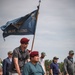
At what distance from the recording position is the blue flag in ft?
55.2

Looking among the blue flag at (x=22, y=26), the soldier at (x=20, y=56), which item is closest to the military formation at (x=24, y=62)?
the soldier at (x=20, y=56)

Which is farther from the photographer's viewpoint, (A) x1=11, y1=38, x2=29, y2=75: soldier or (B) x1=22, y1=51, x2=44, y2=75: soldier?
(A) x1=11, y1=38, x2=29, y2=75: soldier

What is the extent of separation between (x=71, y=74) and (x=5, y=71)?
298 centimetres

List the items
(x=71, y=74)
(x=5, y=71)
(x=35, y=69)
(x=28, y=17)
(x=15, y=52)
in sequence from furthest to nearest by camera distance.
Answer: (x=28, y=17)
(x=71, y=74)
(x=5, y=71)
(x=15, y=52)
(x=35, y=69)

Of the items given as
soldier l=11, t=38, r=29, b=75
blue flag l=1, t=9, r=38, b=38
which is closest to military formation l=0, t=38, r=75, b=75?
soldier l=11, t=38, r=29, b=75

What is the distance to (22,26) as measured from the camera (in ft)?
56.7

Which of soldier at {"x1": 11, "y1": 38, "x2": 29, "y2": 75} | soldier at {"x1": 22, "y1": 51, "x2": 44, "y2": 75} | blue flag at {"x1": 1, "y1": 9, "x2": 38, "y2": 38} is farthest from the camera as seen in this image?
blue flag at {"x1": 1, "y1": 9, "x2": 38, "y2": 38}

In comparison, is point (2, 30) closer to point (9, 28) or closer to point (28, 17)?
point (9, 28)

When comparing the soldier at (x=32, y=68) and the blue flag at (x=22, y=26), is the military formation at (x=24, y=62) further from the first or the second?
the blue flag at (x=22, y=26)

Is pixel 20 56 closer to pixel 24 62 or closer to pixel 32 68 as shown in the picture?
pixel 24 62

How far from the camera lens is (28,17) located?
59.6 ft

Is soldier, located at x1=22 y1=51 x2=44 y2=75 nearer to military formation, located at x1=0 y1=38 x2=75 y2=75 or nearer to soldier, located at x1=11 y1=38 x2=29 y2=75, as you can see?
military formation, located at x1=0 y1=38 x2=75 y2=75

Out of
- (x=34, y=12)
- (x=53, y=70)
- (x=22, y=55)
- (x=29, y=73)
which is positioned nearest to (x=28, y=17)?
(x=34, y=12)

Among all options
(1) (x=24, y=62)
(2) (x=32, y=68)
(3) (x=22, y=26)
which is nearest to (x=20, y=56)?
(1) (x=24, y=62)
